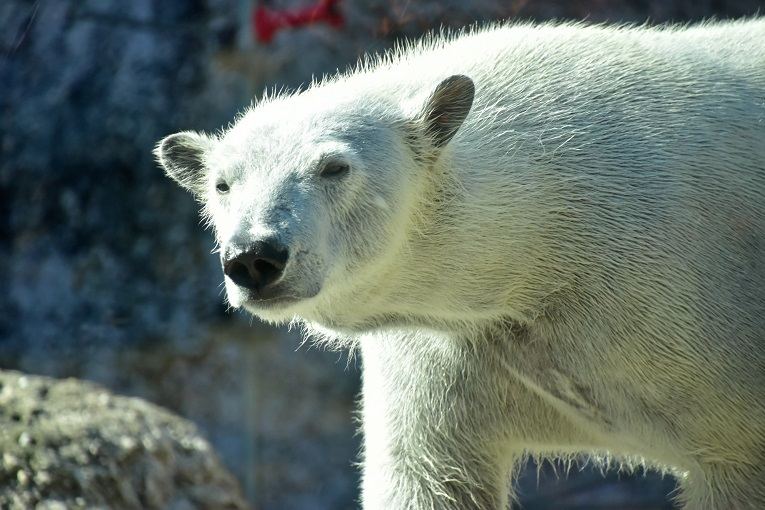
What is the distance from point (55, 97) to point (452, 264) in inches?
189

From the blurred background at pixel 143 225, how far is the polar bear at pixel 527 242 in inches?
143

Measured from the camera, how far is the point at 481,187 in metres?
3.61

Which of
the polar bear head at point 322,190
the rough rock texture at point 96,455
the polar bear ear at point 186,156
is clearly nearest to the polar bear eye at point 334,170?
the polar bear head at point 322,190

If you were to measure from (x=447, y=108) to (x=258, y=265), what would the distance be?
2.85 ft

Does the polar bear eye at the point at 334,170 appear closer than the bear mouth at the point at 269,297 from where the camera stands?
No

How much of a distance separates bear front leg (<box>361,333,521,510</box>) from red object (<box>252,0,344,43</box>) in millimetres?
3874

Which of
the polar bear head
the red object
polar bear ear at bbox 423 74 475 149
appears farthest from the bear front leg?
the red object

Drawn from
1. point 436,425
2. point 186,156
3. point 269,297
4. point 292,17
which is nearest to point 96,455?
point 186,156

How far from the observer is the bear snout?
3.05m

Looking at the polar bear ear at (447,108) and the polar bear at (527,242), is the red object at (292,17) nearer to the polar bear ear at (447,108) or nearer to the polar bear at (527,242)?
Result: the polar bear at (527,242)

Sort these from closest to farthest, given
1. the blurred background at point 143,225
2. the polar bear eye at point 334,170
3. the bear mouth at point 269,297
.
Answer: the bear mouth at point 269,297 < the polar bear eye at point 334,170 < the blurred background at point 143,225

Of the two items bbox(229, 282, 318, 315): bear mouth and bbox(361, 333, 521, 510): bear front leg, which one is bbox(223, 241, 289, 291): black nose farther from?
bbox(361, 333, 521, 510): bear front leg

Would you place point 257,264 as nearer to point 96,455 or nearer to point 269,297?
point 269,297

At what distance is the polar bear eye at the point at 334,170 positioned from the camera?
3305 mm
